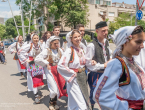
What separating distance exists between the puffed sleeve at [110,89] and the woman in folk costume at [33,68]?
3643 mm

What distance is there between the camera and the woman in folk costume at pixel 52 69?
164 inches

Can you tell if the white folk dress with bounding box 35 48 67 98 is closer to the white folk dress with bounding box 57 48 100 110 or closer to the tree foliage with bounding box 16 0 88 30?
the white folk dress with bounding box 57 48 100 110

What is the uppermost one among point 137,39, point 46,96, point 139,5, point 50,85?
point 139,5

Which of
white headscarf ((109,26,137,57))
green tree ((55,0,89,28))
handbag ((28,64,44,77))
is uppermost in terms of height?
green tree ((55,0,89,28))

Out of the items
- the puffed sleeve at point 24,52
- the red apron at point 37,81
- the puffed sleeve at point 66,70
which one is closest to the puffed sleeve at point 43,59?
the red apron at point 37,81

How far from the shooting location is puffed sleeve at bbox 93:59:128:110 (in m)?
1.41

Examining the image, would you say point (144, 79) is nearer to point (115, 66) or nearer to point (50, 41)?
point (115, 66)

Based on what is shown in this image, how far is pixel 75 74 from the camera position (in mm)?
3215

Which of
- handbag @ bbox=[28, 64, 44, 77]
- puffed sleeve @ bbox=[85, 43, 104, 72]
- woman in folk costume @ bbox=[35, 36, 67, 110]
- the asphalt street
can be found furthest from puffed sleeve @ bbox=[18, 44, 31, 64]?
puffed sleeve @ bbox=[85, 43, 104, 72]

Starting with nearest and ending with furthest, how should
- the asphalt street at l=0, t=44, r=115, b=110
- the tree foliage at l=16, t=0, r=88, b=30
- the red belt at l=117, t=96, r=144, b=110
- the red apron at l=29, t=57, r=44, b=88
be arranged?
the red belt at l=117, t=96, r=144, b=110 → the asphalt street at l=0, t=44, r=115, b=110 → the red apron at l=29, t=57, r=44, b=88 → the tree foliage at l=16, t=0, r=88, b=30

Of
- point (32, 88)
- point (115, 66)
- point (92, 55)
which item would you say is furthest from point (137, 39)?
point (32, 88)

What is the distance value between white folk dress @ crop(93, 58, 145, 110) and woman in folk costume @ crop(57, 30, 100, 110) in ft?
5.63

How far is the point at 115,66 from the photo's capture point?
1.48m

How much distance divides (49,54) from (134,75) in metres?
3.02
